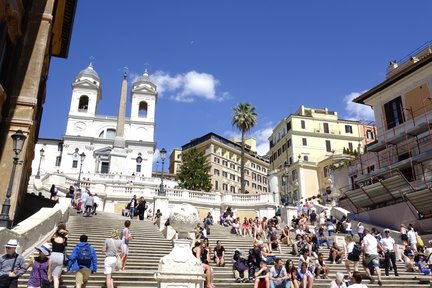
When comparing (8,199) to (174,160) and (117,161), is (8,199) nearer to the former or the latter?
(117,161)

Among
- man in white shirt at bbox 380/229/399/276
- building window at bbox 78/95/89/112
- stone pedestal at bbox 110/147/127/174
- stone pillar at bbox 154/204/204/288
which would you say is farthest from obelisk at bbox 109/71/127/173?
stone pillar at bbox 154/204/204/288

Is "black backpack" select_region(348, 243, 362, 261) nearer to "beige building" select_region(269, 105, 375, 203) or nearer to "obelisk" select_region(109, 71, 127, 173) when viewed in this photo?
"beige building" select_region(269, 105, 375, 203)

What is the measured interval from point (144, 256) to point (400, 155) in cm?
2380

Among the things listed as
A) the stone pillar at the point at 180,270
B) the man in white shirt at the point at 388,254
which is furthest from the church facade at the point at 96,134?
the stone pillar at the point at 180,270

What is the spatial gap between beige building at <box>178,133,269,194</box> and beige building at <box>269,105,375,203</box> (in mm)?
22966

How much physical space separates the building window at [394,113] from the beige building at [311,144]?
964 inches

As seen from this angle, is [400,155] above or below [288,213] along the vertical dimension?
above

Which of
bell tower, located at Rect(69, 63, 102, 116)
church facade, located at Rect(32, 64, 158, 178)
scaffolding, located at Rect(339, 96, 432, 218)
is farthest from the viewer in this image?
bell tower, located at Rect(69, 63, 102, 116)

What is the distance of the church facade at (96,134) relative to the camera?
2795 inches

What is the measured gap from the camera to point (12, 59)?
593 inches

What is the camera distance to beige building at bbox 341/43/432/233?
25453mm

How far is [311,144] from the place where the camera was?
208ft

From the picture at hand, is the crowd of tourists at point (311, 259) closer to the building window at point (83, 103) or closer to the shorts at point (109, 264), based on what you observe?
the shorts at point (109, 264)

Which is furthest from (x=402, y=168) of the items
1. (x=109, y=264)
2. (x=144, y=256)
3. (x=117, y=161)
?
(x=117, y=161)
